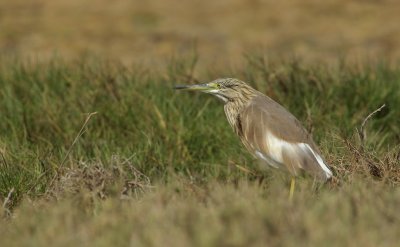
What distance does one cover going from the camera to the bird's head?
5805 millimetres

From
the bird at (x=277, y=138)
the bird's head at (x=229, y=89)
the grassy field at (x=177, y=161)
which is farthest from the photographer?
the bird's head at (x=229, y=89)

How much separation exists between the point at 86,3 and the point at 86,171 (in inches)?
488

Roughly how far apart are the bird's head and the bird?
0.03 m

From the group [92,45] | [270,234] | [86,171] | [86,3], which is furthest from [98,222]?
[86,3]

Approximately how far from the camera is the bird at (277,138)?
5191 millimetres

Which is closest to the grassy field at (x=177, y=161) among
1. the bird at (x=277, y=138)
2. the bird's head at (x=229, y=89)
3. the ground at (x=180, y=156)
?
the ground at (x=180, y=156)

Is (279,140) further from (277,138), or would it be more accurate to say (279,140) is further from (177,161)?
(177,161)

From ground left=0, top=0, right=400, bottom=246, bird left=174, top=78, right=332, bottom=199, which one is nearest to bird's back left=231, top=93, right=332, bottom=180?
bird left=174, top=78, right=332, bottom=199

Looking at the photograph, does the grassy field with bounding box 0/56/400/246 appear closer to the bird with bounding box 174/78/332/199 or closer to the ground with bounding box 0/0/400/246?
the ground with bounding box 0/0/400/246

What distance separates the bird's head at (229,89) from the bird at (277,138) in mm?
32

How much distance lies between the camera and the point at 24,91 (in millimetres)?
7656

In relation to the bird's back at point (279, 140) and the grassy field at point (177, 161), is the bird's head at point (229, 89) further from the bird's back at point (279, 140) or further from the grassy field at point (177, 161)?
the grassy field at point (177, 161)

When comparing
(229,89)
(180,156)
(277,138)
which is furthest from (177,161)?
(277,138)

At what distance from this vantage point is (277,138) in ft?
17.5
